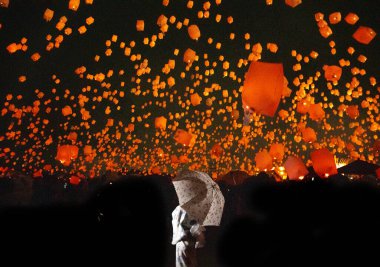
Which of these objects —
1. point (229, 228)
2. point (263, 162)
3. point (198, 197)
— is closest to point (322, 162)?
point (198, 197)

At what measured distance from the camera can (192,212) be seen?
6.07m

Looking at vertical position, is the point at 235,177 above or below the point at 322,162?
below

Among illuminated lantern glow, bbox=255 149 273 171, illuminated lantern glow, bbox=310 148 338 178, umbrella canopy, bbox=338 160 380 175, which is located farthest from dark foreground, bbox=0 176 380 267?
illuminated lantern glow, bbox=255 149 273 171

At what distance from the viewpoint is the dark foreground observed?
14.3 ft

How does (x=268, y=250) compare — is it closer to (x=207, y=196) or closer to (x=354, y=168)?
(x=207, y=196)

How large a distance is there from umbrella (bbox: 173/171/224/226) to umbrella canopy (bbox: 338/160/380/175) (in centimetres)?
801

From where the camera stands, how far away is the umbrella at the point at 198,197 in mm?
6086

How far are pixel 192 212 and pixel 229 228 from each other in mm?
1008

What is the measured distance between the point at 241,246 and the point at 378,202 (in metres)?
1.50

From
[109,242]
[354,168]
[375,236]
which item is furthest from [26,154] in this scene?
[375,236]

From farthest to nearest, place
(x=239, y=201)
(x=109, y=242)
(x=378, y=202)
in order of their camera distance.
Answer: (x=239, y=201) < (x=109, y=242) < (x=378, y=202)

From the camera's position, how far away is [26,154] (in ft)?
162

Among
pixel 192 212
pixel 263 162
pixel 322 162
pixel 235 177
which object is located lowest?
pixel 235 177

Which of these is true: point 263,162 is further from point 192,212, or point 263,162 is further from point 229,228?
point 229,228
